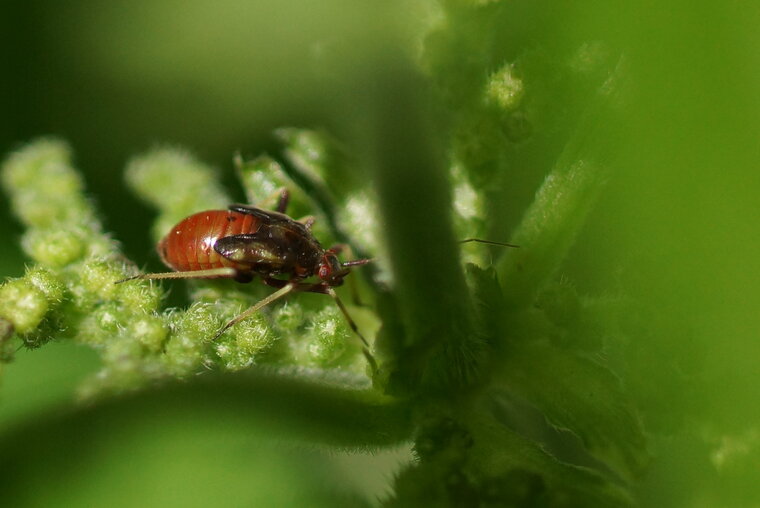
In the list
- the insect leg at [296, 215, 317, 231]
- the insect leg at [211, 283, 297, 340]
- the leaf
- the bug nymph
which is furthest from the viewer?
the insect leg at [296, 215, 317, 231]

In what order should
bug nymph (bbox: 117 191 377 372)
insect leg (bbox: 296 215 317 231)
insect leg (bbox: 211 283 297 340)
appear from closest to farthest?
insect leg (bbox: 211 283 297 340) < bug nymph (bbox: 117 191 377 372) < insect leg (bbox: 296 215 317 231)

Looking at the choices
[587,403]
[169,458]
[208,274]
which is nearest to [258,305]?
[208,274]

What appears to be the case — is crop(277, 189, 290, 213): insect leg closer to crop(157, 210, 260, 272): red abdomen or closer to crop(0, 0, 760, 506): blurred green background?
crop(157, 210, 260, 272): red abdomen

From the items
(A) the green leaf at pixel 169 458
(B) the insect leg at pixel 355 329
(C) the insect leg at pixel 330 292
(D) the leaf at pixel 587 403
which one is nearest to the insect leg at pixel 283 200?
(C) the insect leg at pixel 330 292

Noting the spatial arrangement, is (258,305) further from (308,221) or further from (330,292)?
(308,221)

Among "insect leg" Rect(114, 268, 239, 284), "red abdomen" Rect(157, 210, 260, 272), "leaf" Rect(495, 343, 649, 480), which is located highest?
"red abdomen" Rect(157, 210, 260, 272)

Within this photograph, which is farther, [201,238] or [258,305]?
[201,238]

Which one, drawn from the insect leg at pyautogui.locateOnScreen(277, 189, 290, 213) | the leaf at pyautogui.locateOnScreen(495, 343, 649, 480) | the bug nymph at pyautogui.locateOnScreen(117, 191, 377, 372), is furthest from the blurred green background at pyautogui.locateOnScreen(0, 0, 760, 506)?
the bug nymph at pyautogui.locateOnScreen(117, 191, 377, 372)
